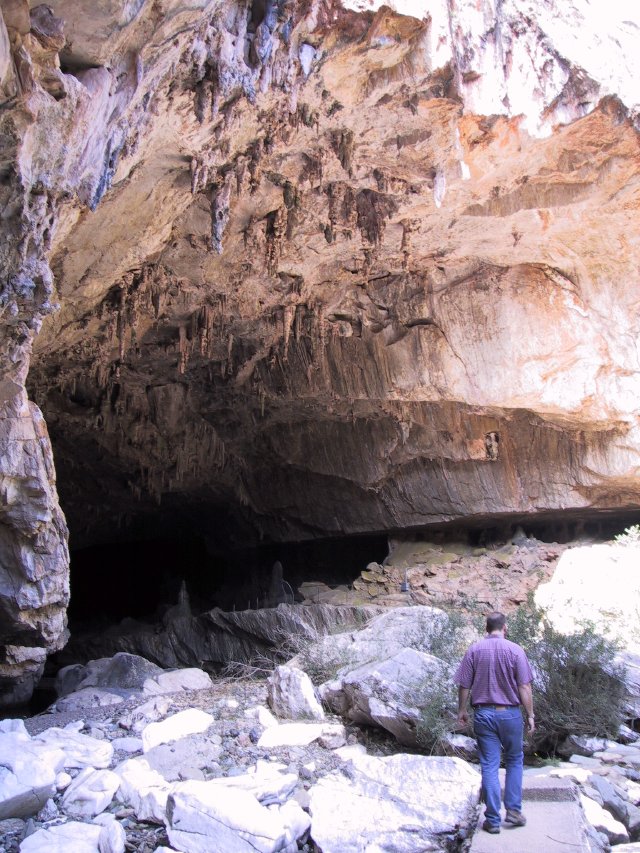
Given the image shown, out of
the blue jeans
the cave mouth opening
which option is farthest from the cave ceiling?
the blue jeans

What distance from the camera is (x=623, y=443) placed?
12.6m

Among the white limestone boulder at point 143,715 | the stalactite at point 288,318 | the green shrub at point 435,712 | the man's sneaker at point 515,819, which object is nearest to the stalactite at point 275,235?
the stalactite at point 288,318

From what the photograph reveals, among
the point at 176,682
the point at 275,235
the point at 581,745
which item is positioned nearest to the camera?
the point at 581,745

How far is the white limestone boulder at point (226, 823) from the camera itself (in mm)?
4395

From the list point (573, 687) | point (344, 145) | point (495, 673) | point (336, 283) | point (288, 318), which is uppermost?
point (344, 145)

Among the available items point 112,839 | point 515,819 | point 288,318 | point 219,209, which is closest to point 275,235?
point 219,209

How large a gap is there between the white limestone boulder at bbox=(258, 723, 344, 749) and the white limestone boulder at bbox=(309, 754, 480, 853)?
150 centimetres

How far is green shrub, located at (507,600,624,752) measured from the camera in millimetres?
6355

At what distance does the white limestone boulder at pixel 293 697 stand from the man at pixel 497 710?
10.6 ft

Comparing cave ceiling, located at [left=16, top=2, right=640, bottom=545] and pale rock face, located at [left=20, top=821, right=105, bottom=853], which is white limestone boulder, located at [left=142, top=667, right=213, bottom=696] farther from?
pale rock face, located at [left=20, top=821, right=105, bottom=853]

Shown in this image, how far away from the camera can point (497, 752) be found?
14.9 feet

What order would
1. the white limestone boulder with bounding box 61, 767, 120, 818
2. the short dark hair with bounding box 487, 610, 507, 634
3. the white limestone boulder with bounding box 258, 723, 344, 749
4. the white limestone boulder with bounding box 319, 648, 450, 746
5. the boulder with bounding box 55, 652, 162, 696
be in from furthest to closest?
1. the boulder with bounding box 55, 652, 162, 696
2. the white limestone boulder with bounding box 258, 723, 344, 749
3. the white limestone boulder with bounding box 319, 648, 450, 746
4. the white limestone boulder with bounding box 61, 767, 120, 818
5. the short dark hair with bounding box 487, 610, 507, 634

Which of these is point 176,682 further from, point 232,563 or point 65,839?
point 232,563

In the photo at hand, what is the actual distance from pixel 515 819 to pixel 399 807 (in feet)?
2.60
